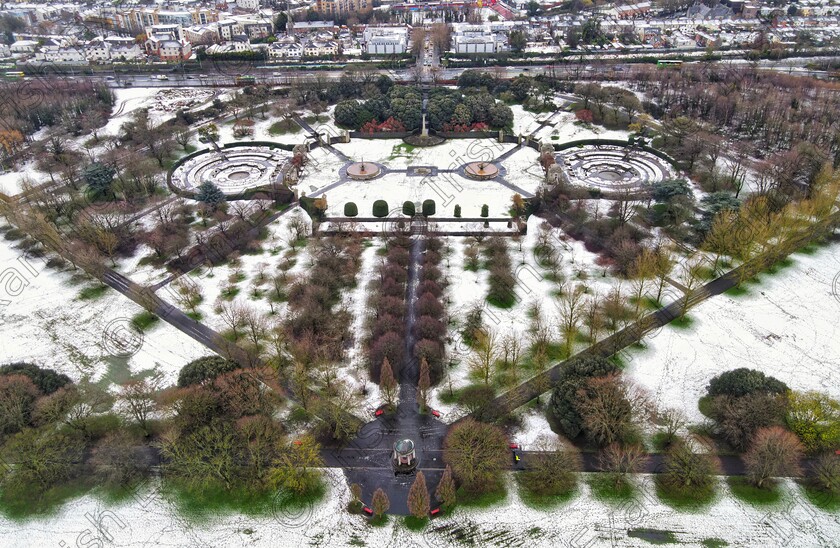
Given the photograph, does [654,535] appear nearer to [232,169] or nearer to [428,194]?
[428,194]

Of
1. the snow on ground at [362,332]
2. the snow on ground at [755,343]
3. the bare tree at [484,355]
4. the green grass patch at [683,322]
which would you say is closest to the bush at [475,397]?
the bare tree at [484,355]

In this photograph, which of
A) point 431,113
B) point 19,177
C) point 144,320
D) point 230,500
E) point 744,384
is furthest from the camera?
point 431,113

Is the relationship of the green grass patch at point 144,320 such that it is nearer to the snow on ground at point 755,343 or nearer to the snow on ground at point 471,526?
the snow on ground at point 471,526

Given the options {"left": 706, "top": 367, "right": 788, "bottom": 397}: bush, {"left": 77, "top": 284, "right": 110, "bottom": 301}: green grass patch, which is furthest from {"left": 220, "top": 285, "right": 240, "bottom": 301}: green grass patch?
{"left": 706, "top": 367, "right": 788, "bottom": 397}: bush

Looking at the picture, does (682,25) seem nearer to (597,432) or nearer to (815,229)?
(815,229)

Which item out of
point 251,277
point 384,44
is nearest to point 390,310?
point 251,277

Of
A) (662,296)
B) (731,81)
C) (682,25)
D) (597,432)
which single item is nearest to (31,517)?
(597,432)
